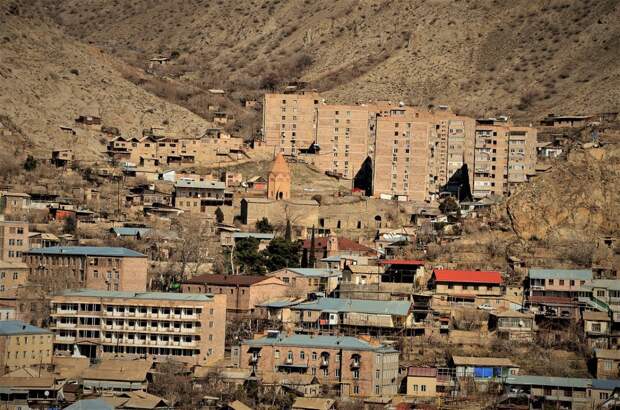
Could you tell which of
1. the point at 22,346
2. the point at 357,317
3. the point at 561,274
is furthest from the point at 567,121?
the point at 22,346

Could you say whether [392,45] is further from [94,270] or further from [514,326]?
[514,326]

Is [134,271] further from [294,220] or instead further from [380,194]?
[380,194]

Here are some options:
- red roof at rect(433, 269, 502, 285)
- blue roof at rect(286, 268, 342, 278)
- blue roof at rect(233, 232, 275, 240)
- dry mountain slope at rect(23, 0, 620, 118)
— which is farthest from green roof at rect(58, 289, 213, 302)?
dry mountain slope at rect(23, 0, 620, 118)

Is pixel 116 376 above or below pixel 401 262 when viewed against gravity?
below

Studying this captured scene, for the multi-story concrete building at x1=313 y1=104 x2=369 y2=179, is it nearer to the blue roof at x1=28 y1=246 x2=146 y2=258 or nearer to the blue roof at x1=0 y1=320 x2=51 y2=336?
the blue roof at x1=28 y1=246 x2=146 y2=258

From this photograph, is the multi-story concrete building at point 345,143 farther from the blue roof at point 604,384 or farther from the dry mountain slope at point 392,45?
the blue roof at point 604,384

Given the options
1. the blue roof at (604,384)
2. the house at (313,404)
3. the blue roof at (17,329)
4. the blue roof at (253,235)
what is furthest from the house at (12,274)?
the blue roof at (604,384)
